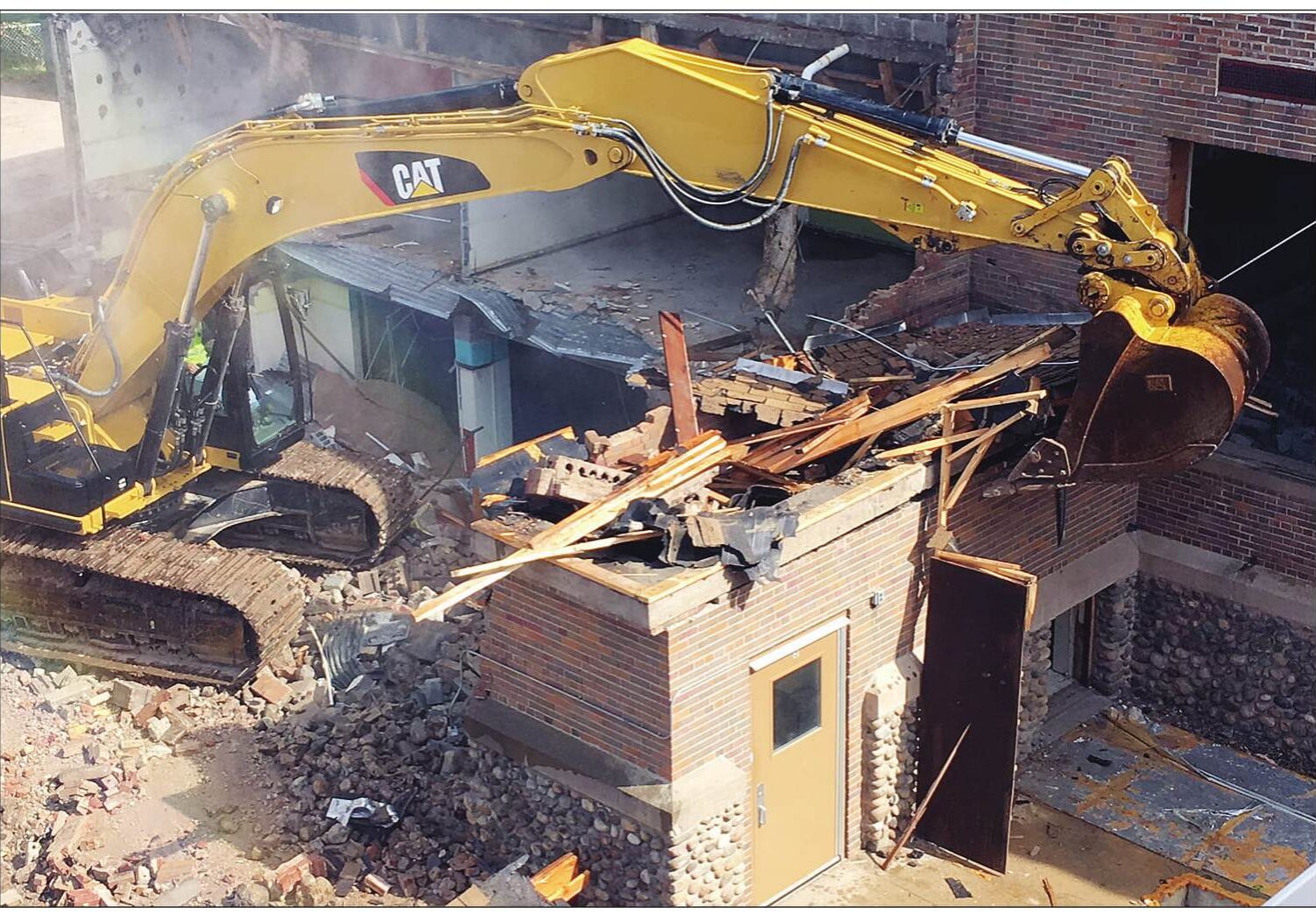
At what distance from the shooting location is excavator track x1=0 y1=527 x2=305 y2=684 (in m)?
12.9

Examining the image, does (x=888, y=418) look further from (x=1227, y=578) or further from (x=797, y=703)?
(x=1227, y=578)

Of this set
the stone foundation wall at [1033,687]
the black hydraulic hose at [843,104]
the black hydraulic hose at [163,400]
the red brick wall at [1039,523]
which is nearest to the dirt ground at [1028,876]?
the stone foundation wall at [1033,687]

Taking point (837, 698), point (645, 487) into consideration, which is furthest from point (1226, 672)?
point (645, 487)

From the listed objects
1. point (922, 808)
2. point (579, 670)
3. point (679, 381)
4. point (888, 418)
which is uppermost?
point (679, 381)

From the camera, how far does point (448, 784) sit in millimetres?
11352

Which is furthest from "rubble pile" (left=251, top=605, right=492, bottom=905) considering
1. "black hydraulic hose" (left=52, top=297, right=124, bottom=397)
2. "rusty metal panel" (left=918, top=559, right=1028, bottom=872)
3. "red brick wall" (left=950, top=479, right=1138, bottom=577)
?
"red brick wall" (left=950, top=479, right=1138, bottom=577)

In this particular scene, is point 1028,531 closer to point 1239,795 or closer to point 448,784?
A: point 1239,795

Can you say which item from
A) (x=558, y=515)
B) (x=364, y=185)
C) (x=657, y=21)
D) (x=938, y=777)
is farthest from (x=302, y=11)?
(x=938, y=777)

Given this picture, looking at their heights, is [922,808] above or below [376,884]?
above

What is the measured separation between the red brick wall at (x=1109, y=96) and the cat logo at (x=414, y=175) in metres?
4.88

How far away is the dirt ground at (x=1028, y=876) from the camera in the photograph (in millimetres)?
11070

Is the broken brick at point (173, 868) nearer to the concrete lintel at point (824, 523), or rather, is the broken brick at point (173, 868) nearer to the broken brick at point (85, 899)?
the broken brick at point (85, 899)

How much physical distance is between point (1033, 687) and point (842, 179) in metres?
4.31

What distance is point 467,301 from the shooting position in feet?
52.5
